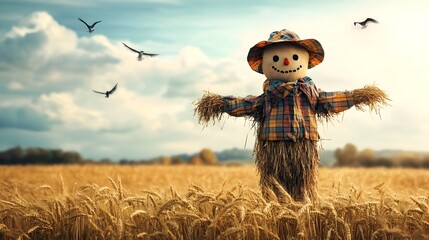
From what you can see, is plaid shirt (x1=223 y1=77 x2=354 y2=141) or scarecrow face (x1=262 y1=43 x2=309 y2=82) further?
scarecrow face (x1=262 y1=43 x2=309 y2=82)

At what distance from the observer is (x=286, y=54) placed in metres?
6.01

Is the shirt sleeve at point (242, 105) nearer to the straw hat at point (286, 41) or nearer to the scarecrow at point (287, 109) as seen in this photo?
the scarecrow at point (287, 109)

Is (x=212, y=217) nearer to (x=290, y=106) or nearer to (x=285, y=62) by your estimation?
(x=290, y=106)

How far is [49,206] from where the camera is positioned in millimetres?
5484

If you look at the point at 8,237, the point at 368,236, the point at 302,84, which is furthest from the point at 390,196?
the point at 8,237

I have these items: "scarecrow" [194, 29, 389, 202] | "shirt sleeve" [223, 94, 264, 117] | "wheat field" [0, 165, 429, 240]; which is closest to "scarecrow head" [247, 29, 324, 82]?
"scarecrow" [194, 29, 389, 202]

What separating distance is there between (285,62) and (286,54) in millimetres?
109

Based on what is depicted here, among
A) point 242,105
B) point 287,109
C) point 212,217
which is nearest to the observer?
point 212,217

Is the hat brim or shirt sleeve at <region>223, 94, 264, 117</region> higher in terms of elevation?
the hat brim

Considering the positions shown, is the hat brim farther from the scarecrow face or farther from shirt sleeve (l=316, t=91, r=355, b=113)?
shirt sleeve (l=316, t=91, r=355, b=113)

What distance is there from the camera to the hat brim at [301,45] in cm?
609

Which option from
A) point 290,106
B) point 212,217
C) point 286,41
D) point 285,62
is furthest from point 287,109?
point 212,217

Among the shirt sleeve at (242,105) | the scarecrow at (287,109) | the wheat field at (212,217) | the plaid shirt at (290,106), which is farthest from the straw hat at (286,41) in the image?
the wheat field at (212,217)

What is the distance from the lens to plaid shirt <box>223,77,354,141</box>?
582 centimetres
